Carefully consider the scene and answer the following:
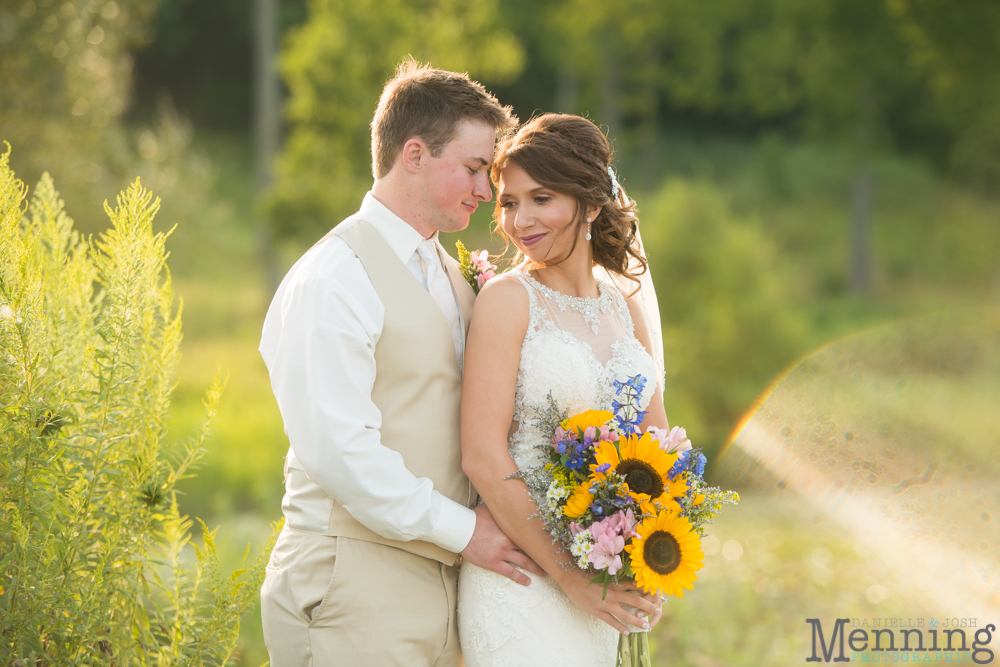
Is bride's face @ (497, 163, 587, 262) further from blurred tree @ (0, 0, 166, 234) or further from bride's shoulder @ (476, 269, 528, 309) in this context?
blurred tree @ (0, 0, 166, 234)

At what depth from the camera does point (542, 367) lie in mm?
2707

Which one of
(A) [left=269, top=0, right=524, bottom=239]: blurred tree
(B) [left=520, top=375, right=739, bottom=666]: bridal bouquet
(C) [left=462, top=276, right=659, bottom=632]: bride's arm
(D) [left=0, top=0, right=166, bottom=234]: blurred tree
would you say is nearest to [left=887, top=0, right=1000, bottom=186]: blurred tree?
(A) [left=269, top=0, right=524, bottom=239]: blurred tree

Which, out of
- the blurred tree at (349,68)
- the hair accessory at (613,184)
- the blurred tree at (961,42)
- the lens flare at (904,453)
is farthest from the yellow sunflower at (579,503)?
the blurred tree at (961,42)

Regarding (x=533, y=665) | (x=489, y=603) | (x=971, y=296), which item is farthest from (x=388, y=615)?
(x=971, y=296)

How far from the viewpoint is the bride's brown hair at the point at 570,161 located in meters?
2.77

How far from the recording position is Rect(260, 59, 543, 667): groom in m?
2.36

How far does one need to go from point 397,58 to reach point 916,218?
61.4ft

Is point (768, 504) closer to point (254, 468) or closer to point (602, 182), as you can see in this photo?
point (254, 468)

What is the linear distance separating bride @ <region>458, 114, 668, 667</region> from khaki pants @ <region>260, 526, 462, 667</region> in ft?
0.62

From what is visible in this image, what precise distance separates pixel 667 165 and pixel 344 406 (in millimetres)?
25648

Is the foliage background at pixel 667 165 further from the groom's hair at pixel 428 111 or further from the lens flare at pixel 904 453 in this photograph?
the groom's hair at pixel 428 111

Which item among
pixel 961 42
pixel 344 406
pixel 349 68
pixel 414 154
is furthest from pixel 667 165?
pixel 344 406

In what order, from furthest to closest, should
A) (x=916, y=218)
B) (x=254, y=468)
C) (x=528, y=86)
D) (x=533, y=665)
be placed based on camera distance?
(x=528, y=86) < (x=916, y=218) < (x=254, y=468) < (x=533, y=665)

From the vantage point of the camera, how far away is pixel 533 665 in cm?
262
